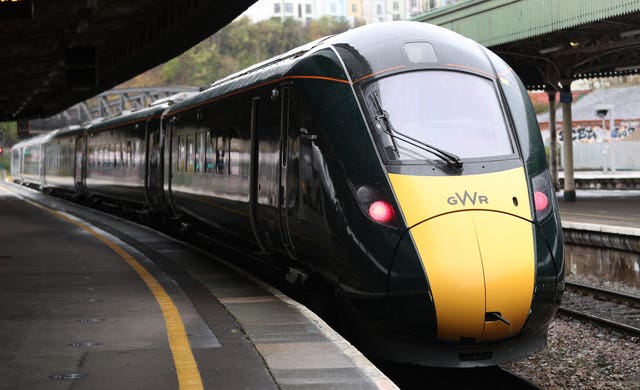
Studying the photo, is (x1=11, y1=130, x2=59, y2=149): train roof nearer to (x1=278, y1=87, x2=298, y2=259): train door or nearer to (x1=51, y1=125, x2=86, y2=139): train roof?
(x1=51, y1=125, x2=86, y2=139): train roof

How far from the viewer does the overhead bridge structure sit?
21953 mm

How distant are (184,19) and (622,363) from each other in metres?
11.1

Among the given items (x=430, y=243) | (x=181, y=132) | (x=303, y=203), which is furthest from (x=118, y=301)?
(x=181, y=132)

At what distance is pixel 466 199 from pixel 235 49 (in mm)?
147961

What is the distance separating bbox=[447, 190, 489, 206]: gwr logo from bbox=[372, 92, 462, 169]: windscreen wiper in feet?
1.12

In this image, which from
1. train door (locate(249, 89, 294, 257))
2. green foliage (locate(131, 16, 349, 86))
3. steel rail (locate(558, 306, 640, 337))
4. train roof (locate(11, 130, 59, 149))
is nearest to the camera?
train door (locate(249, 89, 294, 257))

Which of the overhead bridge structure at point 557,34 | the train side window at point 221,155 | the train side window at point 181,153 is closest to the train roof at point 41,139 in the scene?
the overhead bridge structure at point 557,34

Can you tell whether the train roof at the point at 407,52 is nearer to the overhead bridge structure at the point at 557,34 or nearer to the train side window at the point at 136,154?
the overhead bridge structure at the point at 557,34

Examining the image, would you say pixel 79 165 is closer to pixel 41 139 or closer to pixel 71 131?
pixel 71 131

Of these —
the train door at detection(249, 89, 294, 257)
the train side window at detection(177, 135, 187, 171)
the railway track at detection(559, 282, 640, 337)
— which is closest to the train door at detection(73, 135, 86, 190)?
the train side window at detection(177, 135, 187, 171)

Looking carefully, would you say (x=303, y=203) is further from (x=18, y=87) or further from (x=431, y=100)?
(x=18, y=87)

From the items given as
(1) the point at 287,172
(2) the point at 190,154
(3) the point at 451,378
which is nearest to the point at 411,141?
(1) the point at 287,172

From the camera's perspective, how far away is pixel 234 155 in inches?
478

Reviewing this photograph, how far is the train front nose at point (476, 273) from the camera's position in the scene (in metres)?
7.07
